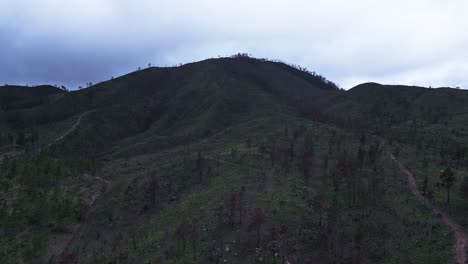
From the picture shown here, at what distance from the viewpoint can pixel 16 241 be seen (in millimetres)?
76938

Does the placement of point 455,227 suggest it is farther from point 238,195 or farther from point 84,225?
point 84,225

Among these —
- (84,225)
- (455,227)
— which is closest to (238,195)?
(84,225)

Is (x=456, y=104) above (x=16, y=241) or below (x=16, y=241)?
above

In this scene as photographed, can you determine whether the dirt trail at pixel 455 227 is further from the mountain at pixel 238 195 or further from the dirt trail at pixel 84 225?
the dirt trail at pixel 84 225

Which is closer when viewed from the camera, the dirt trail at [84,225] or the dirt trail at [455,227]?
the dirt trail at [455,227]

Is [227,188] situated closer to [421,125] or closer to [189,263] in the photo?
[189,263]

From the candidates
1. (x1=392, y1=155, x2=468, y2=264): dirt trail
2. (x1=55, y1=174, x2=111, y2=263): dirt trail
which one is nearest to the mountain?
(x1=55, y1=174, x2=111, y2=263): dirt trail

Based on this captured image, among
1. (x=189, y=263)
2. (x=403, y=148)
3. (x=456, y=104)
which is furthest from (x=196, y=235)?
(x=456, y=104)

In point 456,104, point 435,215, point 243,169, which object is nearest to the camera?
point 435,215

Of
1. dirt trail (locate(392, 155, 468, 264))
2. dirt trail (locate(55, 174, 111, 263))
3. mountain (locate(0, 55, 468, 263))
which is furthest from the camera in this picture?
dirt trail (locate(55, 174, 111, 263))

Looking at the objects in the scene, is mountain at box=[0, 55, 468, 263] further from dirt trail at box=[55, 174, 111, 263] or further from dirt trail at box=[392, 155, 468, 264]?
dirt trail at box=[392, 155, 468, 264]

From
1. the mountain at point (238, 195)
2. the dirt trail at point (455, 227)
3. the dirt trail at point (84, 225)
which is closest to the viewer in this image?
the dirt trail at point (455, 227)

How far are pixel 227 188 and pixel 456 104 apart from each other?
414 feet

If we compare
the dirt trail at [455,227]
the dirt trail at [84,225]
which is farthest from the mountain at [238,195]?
the dirt trail at [455,227]
